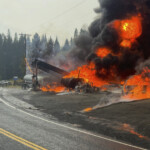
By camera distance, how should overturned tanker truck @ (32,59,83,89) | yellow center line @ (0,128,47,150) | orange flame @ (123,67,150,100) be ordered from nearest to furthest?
yellow center line @ (0,128,47,150) < orange flame @ (123,67,150,100) < overturned tanker truck @ (32,59,83,89)

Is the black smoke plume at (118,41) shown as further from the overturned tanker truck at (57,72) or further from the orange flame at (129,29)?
the overturned tanker truck at (57,72)

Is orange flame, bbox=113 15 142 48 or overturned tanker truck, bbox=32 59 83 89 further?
overturned tanker truck, bbox=32 59 83 89

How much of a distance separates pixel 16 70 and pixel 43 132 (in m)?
106

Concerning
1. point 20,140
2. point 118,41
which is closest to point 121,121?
point 20,140

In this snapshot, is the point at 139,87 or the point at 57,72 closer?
the point at 139,87

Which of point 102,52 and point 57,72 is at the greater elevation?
point 102,52

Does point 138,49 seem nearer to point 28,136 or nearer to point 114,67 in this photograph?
point 114,67

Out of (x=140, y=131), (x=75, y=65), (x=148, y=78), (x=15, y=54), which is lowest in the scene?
(x=140, y=131)

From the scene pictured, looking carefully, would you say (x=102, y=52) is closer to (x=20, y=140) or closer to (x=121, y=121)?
(x=121, y=121)

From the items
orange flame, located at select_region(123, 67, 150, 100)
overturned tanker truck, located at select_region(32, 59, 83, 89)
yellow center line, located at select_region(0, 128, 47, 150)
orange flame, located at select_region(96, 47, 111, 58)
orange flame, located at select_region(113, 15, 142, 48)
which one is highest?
orange flame, located at select_region(113, 15, 142, 48)

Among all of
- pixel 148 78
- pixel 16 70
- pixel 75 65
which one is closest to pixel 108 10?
pixel 148 78

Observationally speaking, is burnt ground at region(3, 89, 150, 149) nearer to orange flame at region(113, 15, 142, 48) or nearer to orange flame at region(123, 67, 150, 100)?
orange flame at region(123, 67, 150, 100)

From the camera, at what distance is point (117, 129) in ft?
35.7

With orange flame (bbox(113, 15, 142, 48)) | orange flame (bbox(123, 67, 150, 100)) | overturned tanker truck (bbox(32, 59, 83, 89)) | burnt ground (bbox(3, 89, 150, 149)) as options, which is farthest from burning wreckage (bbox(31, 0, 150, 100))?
burnt ground (bbox(3, 89, 150, 149))
